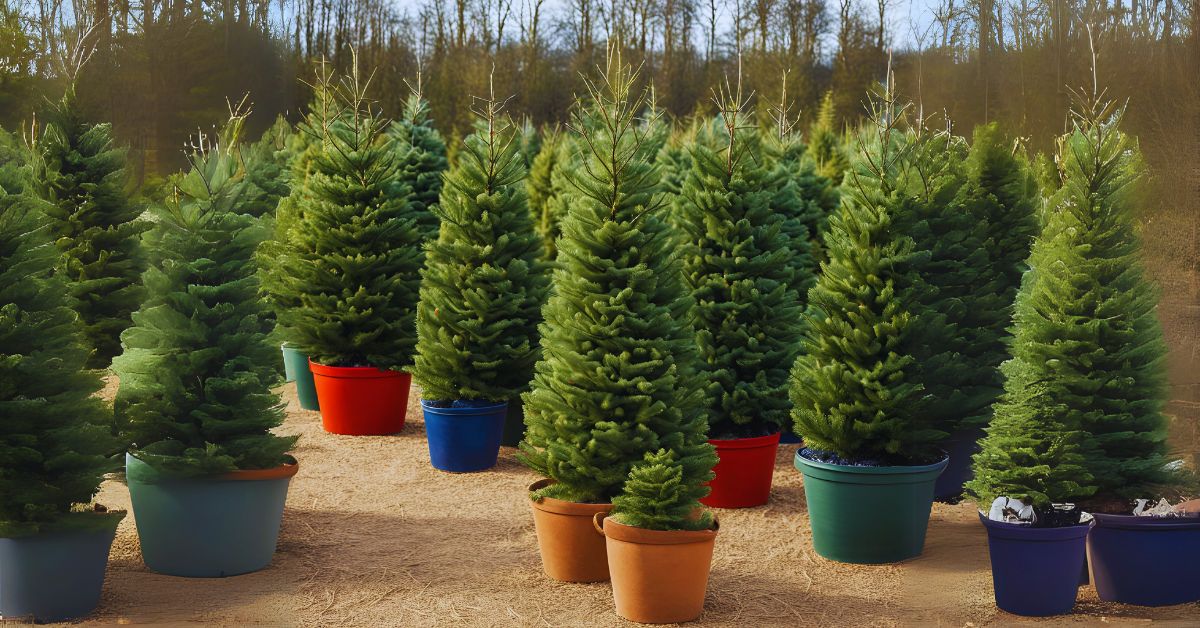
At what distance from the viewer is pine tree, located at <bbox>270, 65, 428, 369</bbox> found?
10641 mm

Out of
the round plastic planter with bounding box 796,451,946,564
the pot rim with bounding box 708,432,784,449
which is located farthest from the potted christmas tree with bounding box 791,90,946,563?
the pot rim with bounding box 708,432,784,449

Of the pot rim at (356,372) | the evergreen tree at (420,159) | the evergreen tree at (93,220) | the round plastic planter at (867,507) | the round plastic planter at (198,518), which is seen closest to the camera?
the round plastic planter at (198,518)

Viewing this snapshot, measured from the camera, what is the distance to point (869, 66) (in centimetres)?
3225

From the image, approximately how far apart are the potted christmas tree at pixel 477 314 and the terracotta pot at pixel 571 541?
9.87 feet

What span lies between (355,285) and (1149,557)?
7.28 m

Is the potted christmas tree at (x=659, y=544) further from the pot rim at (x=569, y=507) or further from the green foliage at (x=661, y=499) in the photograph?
the pot rim at (x=569, y=507)

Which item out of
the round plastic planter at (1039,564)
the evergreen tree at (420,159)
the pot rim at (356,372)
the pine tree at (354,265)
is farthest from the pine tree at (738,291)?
the evergreen tree at (420,159)

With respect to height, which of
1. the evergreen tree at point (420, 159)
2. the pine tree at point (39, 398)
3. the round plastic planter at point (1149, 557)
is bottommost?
the round plastic planter at point (1149, 557)

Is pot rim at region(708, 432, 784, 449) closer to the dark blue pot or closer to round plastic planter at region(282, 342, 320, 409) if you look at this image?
the dark blue pot

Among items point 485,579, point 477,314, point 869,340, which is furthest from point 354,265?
point 869,340

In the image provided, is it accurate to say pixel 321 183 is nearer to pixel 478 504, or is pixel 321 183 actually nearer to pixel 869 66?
pixel 478 504

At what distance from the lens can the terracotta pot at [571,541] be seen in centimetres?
653

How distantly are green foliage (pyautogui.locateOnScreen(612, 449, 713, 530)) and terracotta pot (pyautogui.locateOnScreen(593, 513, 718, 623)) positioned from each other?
0.20 ft

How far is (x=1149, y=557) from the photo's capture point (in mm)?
6160
